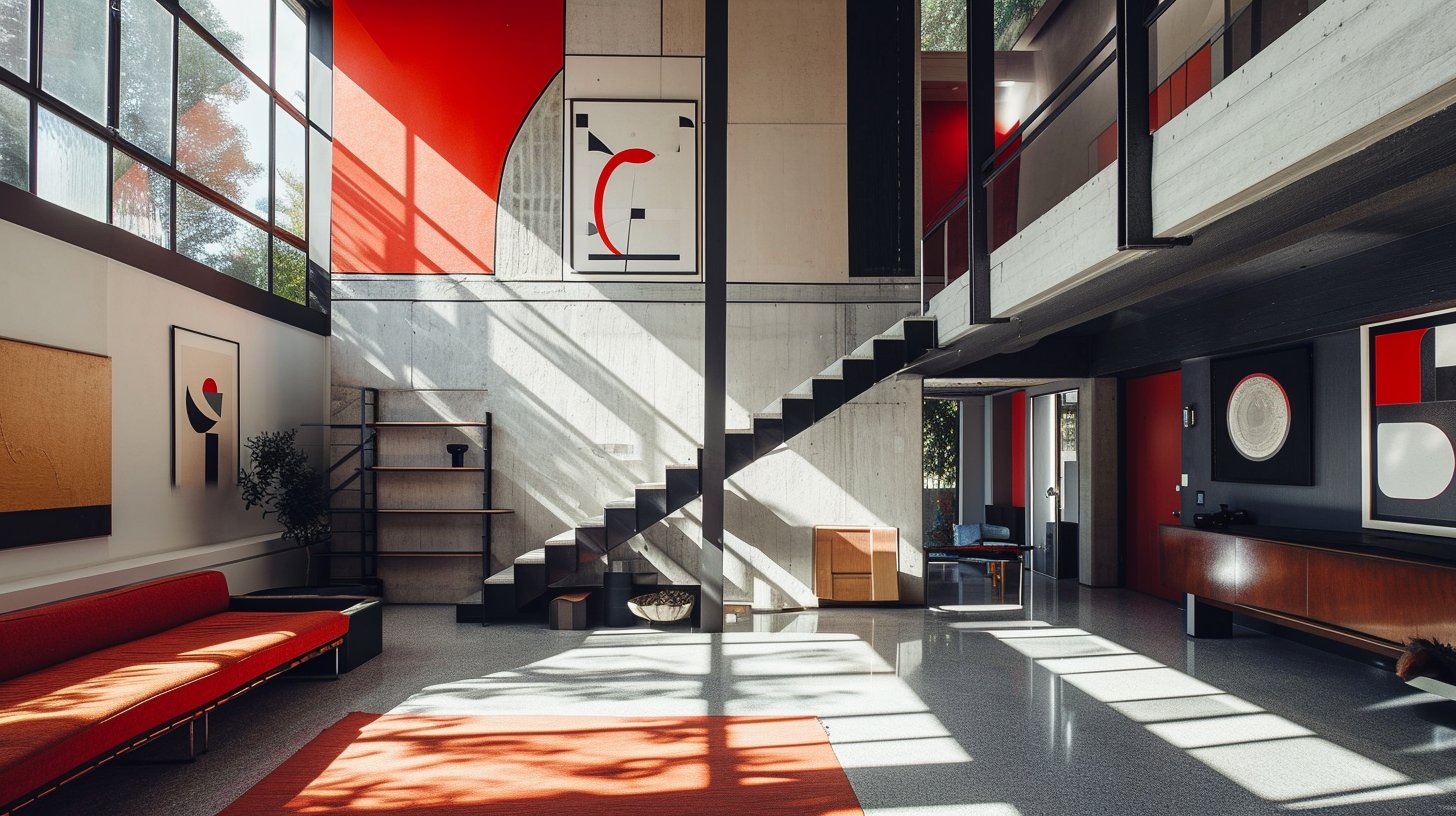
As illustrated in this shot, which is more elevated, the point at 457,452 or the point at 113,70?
the point at 113,70

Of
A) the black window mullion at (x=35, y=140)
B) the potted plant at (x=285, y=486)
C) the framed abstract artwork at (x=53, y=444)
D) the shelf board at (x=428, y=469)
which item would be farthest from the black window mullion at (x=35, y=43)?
the shelf board at (x=428, y=469)

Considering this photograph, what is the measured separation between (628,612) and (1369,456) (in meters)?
6.09

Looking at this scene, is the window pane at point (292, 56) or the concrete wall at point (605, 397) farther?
the concrete wall at point (605, 397)

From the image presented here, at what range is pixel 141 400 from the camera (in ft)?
19.2

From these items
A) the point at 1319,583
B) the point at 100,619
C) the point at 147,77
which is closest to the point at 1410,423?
the point at 1319,583

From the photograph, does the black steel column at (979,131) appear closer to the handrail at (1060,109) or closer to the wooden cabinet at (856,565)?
the handrail at (1060,109)

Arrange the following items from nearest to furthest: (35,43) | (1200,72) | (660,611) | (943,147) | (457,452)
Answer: (1200,72) < (35,43) < (660,611) < (457,452) < (943,147)

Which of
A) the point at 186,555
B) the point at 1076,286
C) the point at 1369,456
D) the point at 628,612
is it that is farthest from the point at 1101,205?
the point at 186,555

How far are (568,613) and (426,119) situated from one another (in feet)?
17.6

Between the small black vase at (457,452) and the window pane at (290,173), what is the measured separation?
9.38 ft

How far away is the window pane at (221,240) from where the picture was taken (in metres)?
6.52

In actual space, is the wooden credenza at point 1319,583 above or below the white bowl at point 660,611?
above

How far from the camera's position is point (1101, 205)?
3.89 metres

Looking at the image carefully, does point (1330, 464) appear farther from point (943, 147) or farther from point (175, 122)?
point (175, 122)
